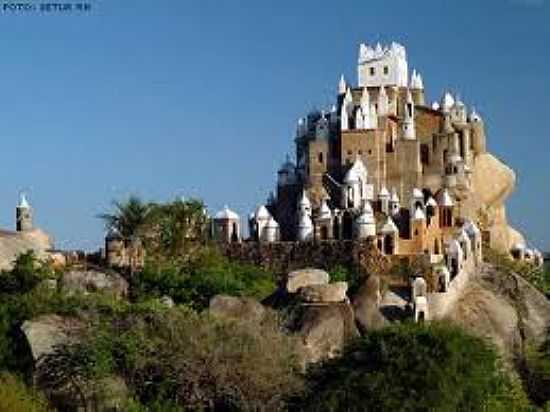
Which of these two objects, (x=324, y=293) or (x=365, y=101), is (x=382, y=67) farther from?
(x=324, y=293)

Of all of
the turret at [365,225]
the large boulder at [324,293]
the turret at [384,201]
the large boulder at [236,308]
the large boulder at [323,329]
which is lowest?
the large boulder at [323,329]

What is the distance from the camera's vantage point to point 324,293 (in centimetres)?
3972

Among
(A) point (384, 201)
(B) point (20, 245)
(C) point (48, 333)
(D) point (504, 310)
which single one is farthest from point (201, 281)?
(D) point (504, 310)

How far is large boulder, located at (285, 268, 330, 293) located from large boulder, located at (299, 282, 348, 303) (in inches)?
52.7

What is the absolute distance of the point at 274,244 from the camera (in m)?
48.1

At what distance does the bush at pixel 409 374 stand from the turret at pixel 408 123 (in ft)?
61.7

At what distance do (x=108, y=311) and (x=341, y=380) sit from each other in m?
7.50

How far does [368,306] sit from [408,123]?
1439 centimetres

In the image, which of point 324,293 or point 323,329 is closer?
point 323,329

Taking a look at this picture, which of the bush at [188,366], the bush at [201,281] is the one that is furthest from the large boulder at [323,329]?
the bush at [201,281]

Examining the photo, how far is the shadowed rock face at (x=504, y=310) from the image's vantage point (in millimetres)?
44375

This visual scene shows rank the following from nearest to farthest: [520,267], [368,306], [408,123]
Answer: [368,306]
[408,123]
[520,267]

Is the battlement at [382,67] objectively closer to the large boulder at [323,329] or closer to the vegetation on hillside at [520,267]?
the vegetation on hillside at [520,267]

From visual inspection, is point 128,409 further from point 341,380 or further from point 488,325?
point 488,325
